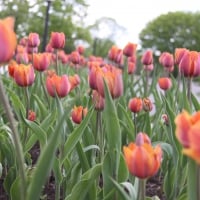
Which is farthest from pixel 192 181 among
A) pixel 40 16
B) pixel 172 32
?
pixel 172 32

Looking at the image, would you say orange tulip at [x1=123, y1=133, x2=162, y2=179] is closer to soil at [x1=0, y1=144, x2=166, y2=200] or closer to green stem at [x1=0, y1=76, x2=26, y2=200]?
green stem at [x1=0, y1=76, x2=26, y2=200]

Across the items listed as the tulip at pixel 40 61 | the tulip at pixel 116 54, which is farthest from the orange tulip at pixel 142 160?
the tulip at pixel 116 54

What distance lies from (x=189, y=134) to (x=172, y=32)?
73.1 ft

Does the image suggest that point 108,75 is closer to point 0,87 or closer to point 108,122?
point 108,122

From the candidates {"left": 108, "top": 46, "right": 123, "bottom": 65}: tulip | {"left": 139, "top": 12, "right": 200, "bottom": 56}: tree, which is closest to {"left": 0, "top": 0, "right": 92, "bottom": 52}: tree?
Answer: {"left": 139, "top": 12, "right": 200, "bottom": 56}: tree

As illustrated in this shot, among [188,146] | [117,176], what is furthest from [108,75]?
[188,146]

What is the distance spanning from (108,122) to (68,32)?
16.2 meters

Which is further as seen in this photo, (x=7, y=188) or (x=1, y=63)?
(x=7, y=188)

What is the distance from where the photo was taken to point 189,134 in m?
0.58

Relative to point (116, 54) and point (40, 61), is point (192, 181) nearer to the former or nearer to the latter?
point (40, 61)

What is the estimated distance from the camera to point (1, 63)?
729 mm

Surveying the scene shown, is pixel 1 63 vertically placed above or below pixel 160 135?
above

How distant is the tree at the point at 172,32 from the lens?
71.2ft

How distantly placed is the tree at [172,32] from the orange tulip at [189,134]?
20.6 meters
